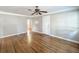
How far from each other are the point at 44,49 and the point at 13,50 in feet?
2.37

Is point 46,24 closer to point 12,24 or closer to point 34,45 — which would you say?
point 34,45

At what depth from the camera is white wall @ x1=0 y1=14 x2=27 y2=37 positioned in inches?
78.5

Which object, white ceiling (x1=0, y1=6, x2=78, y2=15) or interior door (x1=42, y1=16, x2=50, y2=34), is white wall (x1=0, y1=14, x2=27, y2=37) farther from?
interior door (x1=42, y1=16, x2=50, y2=34)

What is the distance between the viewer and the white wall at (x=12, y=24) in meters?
1.99

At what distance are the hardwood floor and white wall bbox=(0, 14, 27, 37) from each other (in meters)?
0.15

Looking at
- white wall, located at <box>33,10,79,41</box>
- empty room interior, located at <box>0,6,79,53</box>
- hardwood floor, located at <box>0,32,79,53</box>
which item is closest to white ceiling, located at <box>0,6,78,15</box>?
empty room interior, located at <box>0,6,79,53</box>

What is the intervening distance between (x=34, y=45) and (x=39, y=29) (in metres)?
0.41

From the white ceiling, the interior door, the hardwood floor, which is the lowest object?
the hardwood floor

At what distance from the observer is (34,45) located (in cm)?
202

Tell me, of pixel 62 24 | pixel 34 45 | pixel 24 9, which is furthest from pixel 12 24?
pixel 62 24

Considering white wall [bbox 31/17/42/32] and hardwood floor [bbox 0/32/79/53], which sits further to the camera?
white wall [bbox 31/17/42/32]

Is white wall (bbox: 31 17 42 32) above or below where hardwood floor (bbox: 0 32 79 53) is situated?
above
